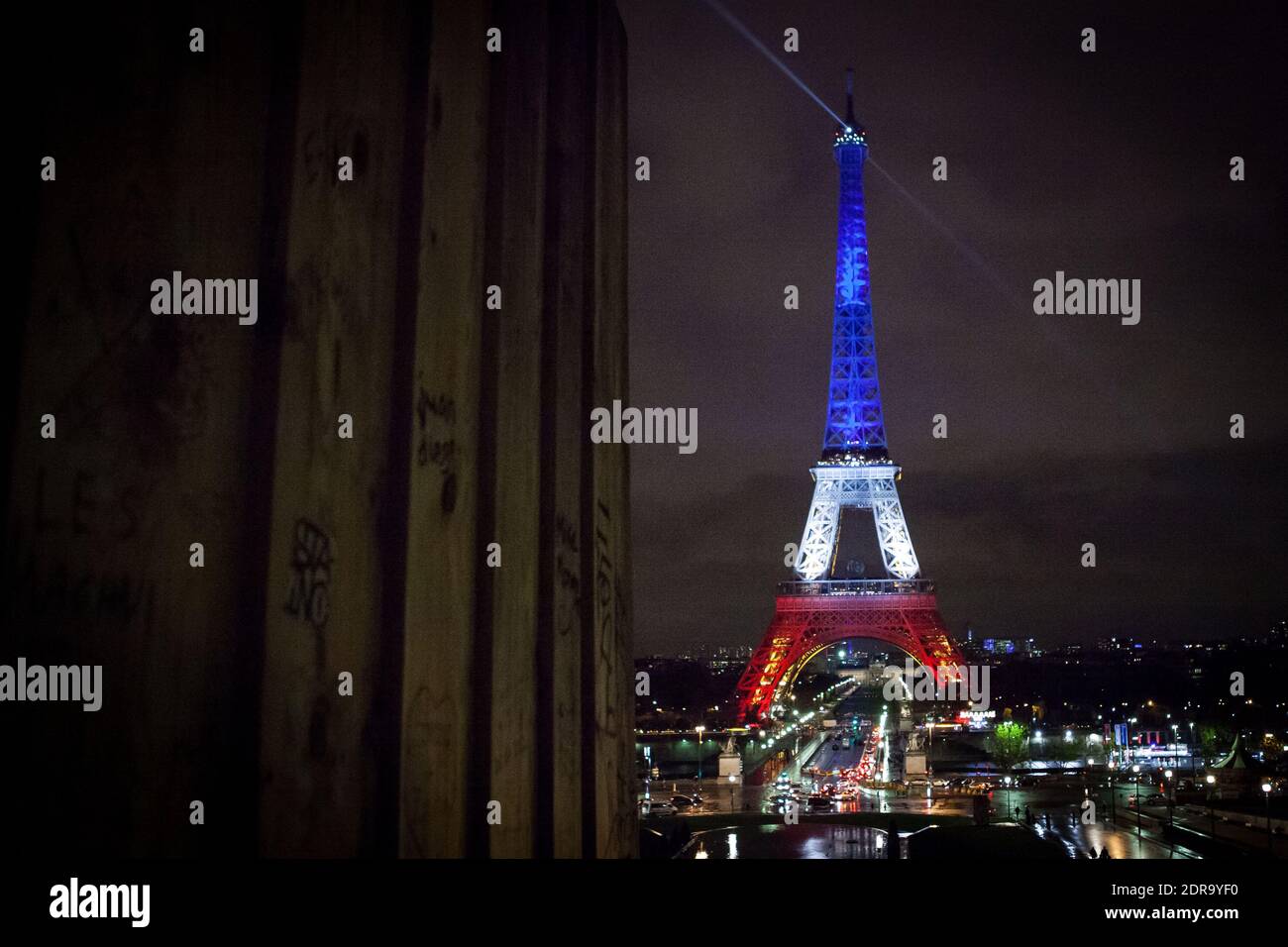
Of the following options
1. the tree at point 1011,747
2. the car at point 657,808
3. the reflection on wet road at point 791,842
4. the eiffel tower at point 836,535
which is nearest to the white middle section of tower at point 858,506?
the eiffel tower at point 836,535

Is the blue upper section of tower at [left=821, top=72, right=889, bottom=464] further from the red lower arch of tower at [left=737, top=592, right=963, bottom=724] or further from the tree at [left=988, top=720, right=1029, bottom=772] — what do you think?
the tree at [left=988, top=720, right=1029, bottom=772]

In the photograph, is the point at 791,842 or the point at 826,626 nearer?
the point at 791,842

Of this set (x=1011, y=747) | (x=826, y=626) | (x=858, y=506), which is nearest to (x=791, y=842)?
(x=1011, y=747)

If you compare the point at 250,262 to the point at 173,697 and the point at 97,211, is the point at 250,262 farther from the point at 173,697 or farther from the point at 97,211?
the point at 173,697

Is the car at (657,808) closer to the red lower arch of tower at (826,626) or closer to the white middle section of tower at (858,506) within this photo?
the red lower arch of tower at (826,626)

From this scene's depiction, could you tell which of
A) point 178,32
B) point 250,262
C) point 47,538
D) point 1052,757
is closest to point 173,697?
point 47,538

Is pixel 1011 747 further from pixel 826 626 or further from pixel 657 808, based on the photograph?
pixel 657 808
